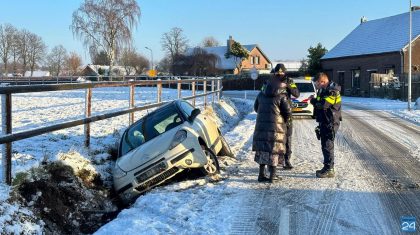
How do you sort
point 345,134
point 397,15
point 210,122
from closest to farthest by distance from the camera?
point 210,122, point 345,134, point 397,15

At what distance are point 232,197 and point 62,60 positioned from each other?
337ft

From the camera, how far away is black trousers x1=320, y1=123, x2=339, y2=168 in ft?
24.9

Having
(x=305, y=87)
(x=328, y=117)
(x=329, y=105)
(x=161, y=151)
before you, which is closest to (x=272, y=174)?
(x=328, y=117)

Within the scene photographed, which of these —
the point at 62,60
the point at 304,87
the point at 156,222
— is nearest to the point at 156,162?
the point at 156,222

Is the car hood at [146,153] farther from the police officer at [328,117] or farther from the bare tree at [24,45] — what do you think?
the bare tree at [24,45]

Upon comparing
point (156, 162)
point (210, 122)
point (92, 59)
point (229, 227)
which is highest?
point (92, 59)

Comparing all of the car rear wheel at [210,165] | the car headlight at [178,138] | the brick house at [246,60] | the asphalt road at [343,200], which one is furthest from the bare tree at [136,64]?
the car headlight at [178,138]

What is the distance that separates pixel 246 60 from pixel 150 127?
8107cm

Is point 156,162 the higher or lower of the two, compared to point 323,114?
lower

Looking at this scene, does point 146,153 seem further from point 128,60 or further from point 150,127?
point 128,60

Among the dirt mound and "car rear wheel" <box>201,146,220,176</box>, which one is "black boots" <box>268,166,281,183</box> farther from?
the dirt mound

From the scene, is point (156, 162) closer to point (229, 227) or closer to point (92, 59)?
point (229, 227)

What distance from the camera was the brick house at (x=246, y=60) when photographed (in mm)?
83750

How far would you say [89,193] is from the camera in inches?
265
